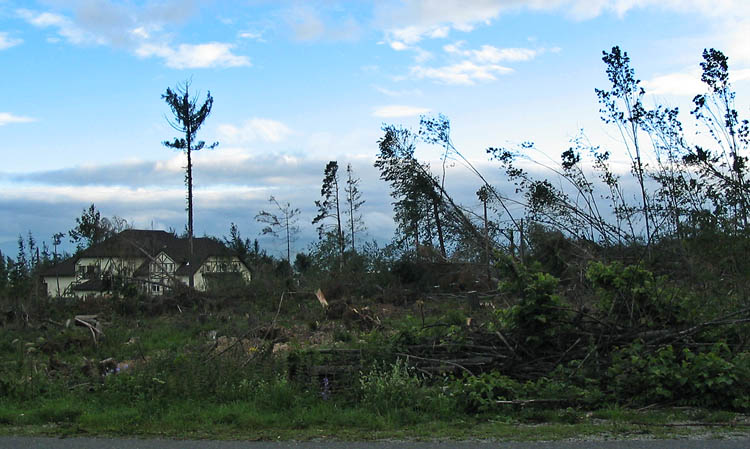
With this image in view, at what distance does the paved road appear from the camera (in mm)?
5777

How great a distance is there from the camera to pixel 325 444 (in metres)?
6.22

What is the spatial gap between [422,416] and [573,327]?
304cm

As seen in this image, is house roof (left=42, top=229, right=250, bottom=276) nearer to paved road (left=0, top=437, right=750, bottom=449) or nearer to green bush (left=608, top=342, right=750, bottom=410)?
paved road (left=0, top=437, right=750, bottom=449)

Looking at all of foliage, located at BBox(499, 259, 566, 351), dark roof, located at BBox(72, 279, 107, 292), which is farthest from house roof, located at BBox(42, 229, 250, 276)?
foliage, located at BBox(499, 259, 566, 351)

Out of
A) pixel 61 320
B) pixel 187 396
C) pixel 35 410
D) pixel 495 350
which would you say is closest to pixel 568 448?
pixel 495 350

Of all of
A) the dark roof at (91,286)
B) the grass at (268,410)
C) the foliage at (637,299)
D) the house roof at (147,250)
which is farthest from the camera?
the house roof at (147,250)

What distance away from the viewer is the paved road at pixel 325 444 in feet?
19.0

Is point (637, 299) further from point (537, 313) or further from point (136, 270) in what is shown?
point (136, 270)

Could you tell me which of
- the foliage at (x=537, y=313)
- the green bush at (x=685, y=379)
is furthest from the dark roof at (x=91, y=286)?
the green bush at (x=685, y=379)

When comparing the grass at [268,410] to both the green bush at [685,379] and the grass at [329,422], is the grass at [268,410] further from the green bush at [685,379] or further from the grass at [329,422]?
the green bush at [685,379]

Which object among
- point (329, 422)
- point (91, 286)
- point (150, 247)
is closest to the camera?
point (329, 422)

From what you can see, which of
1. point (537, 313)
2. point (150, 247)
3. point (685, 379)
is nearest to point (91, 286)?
point (150, 247)

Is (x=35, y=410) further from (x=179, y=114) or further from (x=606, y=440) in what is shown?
(x=179, y=114)

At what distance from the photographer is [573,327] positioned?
9.24 metres
